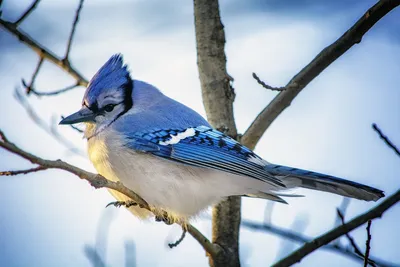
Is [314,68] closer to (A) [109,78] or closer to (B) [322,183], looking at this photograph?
(B) [322,183]

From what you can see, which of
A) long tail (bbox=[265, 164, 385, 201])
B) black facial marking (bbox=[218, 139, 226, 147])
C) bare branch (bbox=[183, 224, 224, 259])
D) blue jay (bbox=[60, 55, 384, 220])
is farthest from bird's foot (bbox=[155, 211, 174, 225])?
long tail (bbox=[265, 164, 385, 201])

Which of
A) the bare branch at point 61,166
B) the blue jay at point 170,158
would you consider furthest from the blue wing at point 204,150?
the bare branch at point 61,166

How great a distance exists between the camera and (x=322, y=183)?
277 centimetres

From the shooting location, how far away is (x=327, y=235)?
2.21m

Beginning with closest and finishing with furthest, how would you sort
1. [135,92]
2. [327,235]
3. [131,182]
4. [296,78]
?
[327,235], [131,182], [296,78], [135,92]

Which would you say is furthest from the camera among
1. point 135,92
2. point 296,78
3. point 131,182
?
point 135,92

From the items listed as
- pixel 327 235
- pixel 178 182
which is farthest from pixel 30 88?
pixel 327 235

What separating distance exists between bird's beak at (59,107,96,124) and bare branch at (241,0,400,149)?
Answer: 31.2 inches

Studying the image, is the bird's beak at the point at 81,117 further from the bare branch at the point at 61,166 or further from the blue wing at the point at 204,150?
the bare branch at the point at 61,166

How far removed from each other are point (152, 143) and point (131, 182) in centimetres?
26

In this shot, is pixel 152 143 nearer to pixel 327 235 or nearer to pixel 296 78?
pixel 296 78

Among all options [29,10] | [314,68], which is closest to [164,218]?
[314,68]

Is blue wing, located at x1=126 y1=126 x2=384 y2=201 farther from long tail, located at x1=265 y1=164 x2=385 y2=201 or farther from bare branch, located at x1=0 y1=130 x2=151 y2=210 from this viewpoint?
bare branch, located at x1=0 y1=130 x2=151 y2=210

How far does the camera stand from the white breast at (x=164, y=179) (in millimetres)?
2850
